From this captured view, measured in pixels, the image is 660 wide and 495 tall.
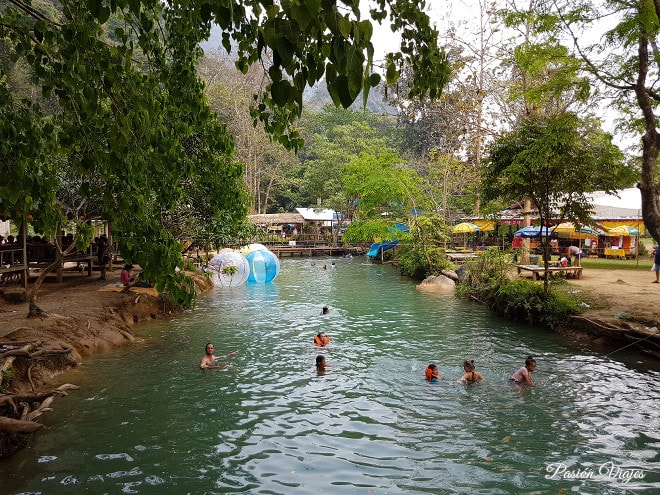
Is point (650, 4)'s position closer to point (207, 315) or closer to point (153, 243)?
point (153, 243)

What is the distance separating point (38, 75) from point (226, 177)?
332 cm

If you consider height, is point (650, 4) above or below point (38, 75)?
above

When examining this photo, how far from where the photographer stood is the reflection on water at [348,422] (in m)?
6.15

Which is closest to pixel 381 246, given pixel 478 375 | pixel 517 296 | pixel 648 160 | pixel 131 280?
pixel 517 296

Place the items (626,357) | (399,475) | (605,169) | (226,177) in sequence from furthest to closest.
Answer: (605,169)
(626,357)
(226,177)
(399,475)

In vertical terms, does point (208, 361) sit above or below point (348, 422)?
above

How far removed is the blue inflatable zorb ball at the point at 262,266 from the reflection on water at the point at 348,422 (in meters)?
10.2

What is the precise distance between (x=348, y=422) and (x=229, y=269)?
1308 cm

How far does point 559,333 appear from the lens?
1377 centimetres

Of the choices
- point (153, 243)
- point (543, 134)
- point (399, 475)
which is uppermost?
point (543, 134)

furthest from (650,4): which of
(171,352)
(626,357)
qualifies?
(171,352)

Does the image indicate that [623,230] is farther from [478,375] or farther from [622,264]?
[478,375]

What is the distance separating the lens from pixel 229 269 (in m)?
20.1

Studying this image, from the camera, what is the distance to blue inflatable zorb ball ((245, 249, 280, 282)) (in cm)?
2392
